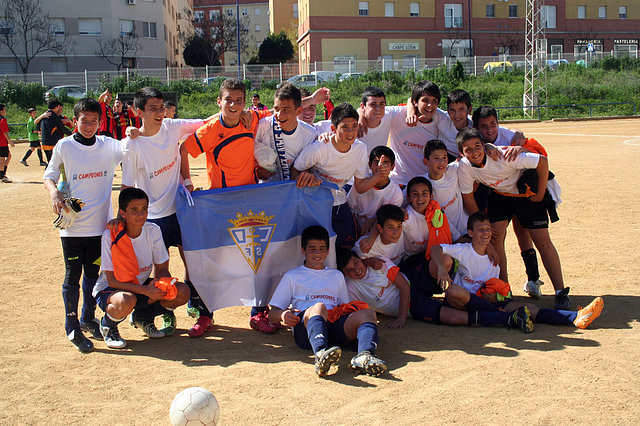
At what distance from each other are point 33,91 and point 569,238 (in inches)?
1421

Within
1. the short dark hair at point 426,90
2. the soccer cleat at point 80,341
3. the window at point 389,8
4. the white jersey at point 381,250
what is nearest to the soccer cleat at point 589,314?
the white jersey at point 381,250

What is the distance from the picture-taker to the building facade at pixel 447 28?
58.3 metres

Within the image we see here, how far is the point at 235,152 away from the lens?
5.89 meters

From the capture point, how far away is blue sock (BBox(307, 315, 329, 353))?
4.79 m

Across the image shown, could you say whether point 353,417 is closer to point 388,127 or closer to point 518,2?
point 388,127

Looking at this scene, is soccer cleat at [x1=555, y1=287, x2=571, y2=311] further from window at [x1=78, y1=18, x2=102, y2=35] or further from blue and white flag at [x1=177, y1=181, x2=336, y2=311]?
window at [x1=78, y1=18, x2=102, y2=35]

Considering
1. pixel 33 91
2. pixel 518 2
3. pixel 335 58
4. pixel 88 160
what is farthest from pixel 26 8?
pixel 88 160

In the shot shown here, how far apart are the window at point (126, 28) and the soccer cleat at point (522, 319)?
54139 millimetres

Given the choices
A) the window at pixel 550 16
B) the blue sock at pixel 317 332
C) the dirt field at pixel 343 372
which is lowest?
the dirt field at pixel 343 372

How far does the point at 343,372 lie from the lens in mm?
4742

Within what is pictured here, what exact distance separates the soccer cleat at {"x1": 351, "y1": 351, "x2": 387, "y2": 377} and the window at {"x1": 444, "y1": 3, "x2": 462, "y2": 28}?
61.0 m

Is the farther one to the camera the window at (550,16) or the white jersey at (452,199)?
the window at (550,16)

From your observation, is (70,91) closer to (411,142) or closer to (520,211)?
(411,142)

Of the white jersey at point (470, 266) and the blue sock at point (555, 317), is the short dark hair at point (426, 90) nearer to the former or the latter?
the white jersey at point (470, 266)
